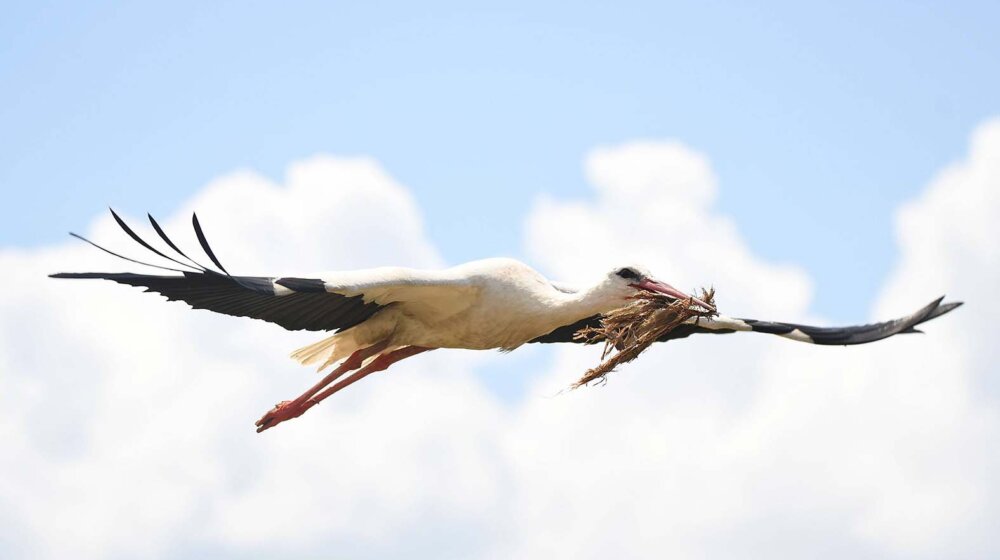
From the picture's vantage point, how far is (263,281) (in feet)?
37.3

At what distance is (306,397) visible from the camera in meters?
12.9

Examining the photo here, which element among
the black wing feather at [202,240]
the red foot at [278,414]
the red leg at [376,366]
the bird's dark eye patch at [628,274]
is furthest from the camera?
the red leg at [376,366]

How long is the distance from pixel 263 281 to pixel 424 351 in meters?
2.12

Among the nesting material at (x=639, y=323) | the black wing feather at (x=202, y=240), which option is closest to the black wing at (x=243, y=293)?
the black wing feather at (x=202, y=240)

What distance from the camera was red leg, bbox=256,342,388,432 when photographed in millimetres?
12711

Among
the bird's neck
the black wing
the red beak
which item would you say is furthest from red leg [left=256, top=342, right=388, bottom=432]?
the red beak

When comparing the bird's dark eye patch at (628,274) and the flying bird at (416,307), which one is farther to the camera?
the bird's dark eye patch at (628,274)

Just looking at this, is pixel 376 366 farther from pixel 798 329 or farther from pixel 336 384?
pixel 798 329

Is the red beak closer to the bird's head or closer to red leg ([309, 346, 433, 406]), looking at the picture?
the bird's head

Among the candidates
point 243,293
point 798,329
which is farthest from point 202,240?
point 798,329

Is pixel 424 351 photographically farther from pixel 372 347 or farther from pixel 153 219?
pixel 153 219

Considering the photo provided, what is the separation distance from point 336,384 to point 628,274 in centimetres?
272

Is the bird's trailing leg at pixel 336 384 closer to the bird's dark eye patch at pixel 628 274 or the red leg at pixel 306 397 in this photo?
the red leg at pixel 306 397

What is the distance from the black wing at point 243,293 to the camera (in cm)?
1083
